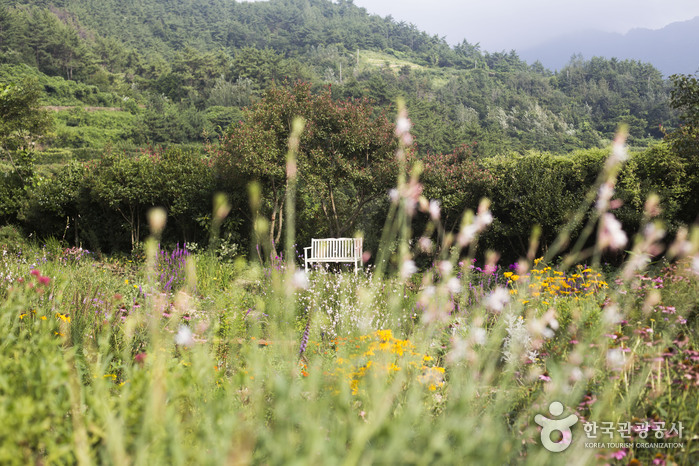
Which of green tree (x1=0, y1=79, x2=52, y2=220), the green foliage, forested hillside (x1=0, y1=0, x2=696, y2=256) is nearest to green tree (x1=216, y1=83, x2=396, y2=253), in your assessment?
forested hillside (x1=0, y1=0, x2=696, y2=256)

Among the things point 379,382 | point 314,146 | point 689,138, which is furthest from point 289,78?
point 379,382

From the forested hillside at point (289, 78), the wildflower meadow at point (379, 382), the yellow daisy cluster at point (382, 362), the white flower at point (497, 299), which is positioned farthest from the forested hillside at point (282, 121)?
the yellow daisy cluster at point (382, 362)

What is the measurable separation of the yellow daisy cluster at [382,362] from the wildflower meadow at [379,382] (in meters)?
0.01

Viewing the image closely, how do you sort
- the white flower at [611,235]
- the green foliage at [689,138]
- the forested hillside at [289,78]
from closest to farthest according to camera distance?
the white flower at [611,235] < the green foliage at [689,138] < the forested hillside at [289,78]

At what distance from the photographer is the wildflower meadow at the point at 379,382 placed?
1060 millimetres

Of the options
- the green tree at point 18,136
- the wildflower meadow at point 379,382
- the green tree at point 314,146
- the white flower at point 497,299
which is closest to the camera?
the wildflower meadow at point 379,382

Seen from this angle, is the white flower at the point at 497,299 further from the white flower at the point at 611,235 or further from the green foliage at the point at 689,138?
the green foliage at the point at 689,138

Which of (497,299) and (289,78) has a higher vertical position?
(289,78)

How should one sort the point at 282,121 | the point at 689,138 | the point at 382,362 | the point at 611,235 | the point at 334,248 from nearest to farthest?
the point at 611,235, the point at 382,362, the point at 689,138, the point at 334,248, the point at 282,121

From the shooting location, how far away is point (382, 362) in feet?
6.27

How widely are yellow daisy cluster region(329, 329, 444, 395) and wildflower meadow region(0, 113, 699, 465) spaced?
14 mm

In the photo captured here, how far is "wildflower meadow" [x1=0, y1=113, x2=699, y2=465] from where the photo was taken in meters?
1.06

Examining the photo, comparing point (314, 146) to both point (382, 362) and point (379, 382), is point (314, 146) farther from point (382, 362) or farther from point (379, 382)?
point (379, 382)

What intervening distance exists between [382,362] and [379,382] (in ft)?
1.23
